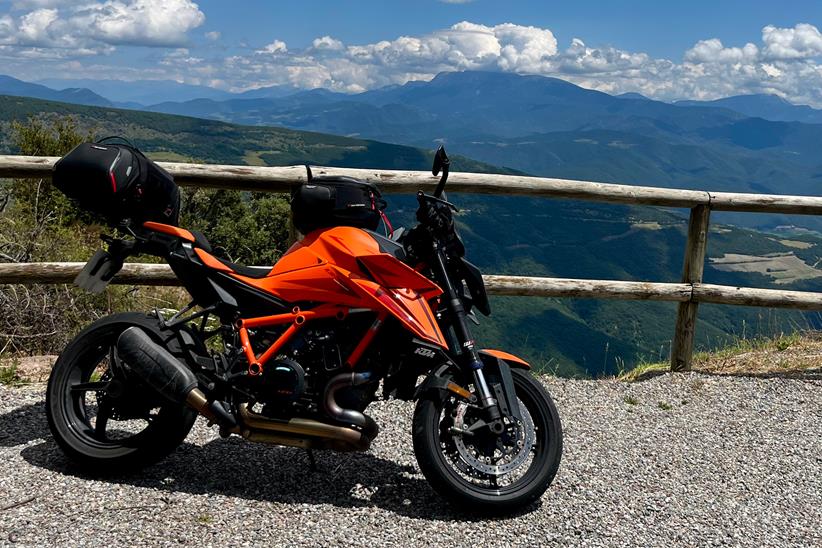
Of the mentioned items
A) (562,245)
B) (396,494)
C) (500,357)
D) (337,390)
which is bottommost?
(562,245)

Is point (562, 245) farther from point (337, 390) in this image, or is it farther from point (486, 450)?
point (337, 390)

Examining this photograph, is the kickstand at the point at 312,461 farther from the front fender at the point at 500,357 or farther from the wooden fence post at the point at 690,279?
the wooden fence post at the point at 690,279

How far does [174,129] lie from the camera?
175 meters

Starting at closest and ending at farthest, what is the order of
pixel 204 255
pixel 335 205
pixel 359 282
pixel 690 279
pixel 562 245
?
1. pixel 359 282
2. pixel 335 205
3. pixel 204 255
4. pixel 690 279
5. pixel 562 245

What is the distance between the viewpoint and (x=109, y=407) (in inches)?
149

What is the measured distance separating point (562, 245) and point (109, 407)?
Result: 162 meters

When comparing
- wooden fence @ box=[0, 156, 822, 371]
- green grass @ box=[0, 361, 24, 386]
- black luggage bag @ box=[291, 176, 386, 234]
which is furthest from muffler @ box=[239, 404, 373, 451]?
green grass @ box=[0, 361, 24, 386]

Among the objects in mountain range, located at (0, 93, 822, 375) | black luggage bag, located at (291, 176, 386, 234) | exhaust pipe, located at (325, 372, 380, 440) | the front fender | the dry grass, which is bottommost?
mountain range, located at (0, 93, 822, 375)

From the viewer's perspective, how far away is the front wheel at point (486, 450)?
3.51 m

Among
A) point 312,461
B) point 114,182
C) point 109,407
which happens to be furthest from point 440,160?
point 109,407

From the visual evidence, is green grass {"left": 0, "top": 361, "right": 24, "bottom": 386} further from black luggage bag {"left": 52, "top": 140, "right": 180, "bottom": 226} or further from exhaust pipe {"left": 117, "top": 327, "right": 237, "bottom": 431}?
black luggage bag {"left": 52, "top": 140, "right": 180, "bottom": 226}

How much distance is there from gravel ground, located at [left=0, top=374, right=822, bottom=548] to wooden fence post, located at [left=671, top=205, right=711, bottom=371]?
1.23 m

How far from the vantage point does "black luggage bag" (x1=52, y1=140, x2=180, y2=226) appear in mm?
3543

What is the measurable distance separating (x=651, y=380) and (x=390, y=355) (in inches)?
128
